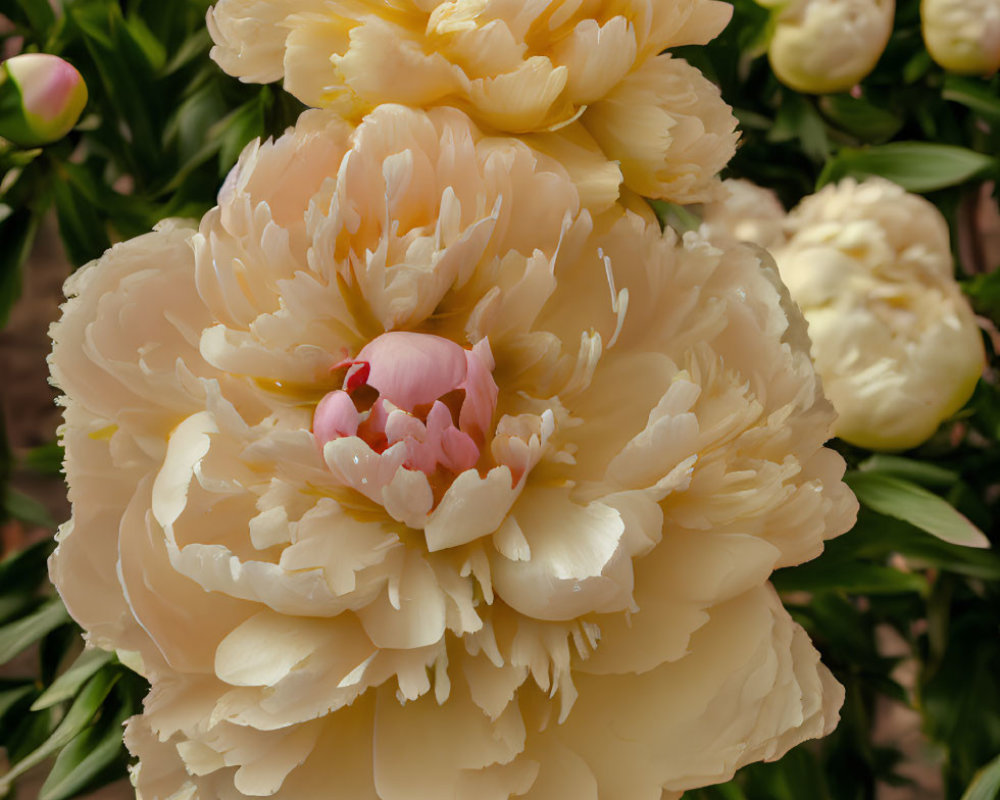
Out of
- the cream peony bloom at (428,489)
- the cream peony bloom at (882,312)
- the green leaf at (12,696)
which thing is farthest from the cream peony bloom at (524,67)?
the green leaf at (12,696)

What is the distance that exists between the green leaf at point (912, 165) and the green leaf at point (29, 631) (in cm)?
26

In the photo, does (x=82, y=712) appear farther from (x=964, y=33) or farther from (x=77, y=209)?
(x=964, y=33)

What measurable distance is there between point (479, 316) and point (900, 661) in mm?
342

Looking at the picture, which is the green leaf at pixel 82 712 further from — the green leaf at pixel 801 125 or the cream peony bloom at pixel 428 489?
the green leaf at pixel 801 125

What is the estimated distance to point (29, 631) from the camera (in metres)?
0.28

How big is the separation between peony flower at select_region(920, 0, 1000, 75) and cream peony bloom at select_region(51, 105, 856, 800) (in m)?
0.22

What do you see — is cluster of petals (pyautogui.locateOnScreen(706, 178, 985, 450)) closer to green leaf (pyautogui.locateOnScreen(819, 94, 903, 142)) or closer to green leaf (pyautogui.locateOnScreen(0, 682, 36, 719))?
green leaf (pyautogui.locateOnScreen(819, 94, 903, 142))

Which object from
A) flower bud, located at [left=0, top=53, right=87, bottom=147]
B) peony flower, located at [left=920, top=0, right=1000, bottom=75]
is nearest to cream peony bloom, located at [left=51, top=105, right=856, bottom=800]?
flower bud, located at [left=0, top=53, right=87, bottom=147]

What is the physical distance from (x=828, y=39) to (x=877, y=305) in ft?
0.27

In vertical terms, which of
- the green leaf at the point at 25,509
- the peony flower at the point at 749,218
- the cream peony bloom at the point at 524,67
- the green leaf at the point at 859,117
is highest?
the cream peony bloom at the point at 524,67

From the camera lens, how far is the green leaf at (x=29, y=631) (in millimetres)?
279

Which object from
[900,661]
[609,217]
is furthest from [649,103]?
[900,661]

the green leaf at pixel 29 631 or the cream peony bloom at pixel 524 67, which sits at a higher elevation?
the cream peony bloom at pixel 524 67

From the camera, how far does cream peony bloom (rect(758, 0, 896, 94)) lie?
A: 299 millimetres
